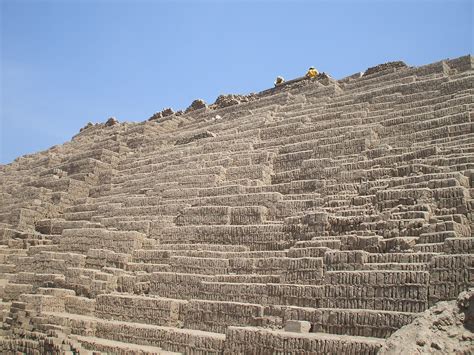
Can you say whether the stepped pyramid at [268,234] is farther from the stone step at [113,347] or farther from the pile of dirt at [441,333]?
the pile of dirt at [441,333]

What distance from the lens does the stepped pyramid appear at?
8.65 metres

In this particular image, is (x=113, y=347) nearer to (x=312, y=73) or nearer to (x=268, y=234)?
(x=268, y=234)

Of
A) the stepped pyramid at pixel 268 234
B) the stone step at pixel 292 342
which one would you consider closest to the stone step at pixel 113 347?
the stepped pyramid at pixel 268 234

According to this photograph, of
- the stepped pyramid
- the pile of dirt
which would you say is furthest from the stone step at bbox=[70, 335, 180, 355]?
the pile of dirt

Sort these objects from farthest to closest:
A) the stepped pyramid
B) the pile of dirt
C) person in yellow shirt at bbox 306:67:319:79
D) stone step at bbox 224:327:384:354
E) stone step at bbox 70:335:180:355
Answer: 1. person in yellow shirt at bbox 306:67:319:79
2. stone step at bbox 70:335:180:355
3. the stepped pyramid
4. stone step at bbox 224:327:384:354
5. the pile of dirt

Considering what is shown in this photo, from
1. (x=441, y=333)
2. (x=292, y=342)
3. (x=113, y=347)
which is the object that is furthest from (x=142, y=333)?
(x=441, y=333)

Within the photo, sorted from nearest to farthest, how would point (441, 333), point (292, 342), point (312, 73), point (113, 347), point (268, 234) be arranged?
point (441, 333), point (292, 342), point (113, 347), point (268, 234), point (312, 73)

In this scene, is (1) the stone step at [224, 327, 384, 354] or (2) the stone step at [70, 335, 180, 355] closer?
(1) the stone step at [224, 327, 384, 354]

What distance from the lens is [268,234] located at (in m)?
11.5

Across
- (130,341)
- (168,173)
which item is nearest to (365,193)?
(130,341)

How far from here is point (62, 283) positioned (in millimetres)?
13703

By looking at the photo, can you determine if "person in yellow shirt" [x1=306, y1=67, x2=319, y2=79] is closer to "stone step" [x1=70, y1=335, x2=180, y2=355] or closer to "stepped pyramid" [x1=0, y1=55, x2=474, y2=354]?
"stepped pyramid" [x1=0, y1=55, x2=474, y2=354]

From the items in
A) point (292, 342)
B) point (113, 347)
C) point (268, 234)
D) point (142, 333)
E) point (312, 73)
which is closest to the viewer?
→ point (292, 342)

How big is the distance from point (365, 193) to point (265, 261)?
243 cm
